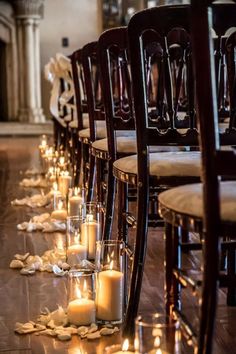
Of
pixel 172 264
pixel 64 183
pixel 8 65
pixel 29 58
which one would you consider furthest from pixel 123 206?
pixel 8 65

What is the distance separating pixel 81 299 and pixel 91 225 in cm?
61

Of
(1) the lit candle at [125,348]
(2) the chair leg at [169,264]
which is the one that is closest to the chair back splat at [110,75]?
(2) the chair leg at [169,264]

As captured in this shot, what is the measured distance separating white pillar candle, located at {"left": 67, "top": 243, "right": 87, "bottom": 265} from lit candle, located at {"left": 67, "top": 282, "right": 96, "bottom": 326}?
0.54 m

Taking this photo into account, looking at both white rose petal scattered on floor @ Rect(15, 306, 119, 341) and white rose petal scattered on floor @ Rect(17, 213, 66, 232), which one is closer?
white rose petal scattered on floor @ Rect(15, 306, 119, 341)

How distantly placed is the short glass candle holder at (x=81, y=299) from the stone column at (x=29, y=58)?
1038cm

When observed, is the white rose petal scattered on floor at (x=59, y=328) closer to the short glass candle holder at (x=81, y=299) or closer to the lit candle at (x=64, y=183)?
the short glass candle holder at (x=81, y=299)

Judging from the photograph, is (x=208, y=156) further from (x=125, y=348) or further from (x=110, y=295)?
(x=110, y=295)

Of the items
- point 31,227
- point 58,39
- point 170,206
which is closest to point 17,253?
point 31,227

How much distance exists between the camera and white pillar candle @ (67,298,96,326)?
1.93 m

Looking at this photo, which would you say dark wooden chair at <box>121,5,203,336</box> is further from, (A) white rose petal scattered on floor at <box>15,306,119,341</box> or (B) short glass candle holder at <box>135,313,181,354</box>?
(B) short glass candle holder at <box>135,313,181,354</box>

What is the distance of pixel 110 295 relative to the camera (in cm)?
194

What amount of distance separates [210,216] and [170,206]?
0.16 metres

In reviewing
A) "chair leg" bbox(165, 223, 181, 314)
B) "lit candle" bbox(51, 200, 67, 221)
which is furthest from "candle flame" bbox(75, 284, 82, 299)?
"lit candle" bbox(51, 200, 67, 221)

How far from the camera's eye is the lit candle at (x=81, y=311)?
193cm
